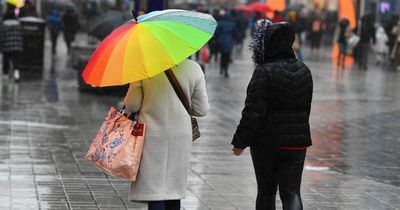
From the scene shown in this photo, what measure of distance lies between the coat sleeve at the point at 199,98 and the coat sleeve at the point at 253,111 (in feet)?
0.90

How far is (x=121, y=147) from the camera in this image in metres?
6.70

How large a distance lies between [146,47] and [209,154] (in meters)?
5.76

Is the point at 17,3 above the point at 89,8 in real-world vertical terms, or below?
above

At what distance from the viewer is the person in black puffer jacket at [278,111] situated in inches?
274

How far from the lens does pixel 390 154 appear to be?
12992 mm

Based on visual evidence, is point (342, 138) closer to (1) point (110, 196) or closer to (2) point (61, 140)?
(2) point (61, 140)

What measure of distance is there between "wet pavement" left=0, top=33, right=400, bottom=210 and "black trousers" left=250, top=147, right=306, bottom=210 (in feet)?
5.73

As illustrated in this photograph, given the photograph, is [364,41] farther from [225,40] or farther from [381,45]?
[225,40]

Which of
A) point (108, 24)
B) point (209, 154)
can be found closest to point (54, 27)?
point (108, 24)

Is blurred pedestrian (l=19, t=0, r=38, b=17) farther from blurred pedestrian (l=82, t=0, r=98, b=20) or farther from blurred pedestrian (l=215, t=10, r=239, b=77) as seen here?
blurred pedestrian (l=82, t=0, r=98, b=20)

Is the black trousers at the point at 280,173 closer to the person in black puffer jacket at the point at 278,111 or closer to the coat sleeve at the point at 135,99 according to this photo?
the person in black puffer jacket at the point at 278,111

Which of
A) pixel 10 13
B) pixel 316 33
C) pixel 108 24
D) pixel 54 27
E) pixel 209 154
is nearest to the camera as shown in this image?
pixel 209 154

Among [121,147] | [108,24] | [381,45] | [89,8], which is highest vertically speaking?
[121,147]

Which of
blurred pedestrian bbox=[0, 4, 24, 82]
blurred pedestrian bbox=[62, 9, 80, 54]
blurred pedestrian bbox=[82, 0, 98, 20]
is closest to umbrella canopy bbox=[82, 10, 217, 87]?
blurred pedestrian bbox=[0, 4, 24, 82]
